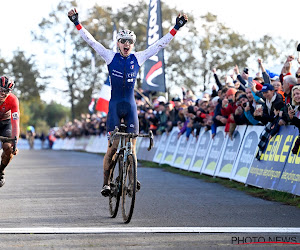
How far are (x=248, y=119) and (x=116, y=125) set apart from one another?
6.18 m

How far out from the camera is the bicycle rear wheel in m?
8.89

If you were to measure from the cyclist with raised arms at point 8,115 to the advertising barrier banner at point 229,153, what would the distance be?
563 cm

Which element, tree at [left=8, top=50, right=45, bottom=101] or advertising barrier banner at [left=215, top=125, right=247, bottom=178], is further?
tree at [left=8, top=50, right=45, bottom=101]

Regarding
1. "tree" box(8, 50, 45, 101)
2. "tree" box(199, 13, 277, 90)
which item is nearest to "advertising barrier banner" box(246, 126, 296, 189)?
"tree" box(199, 13, 277, 90)

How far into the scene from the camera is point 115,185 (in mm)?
9070

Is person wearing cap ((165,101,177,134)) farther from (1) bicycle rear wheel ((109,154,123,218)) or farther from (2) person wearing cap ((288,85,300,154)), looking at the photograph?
(1) bicycle rear wheel ((109,154,123,218))

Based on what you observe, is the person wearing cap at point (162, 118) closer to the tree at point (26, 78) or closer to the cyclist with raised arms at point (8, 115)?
the cyclist with raised arms at point (8, 115)

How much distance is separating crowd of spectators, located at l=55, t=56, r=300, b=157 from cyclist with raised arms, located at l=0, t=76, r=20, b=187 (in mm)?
4346

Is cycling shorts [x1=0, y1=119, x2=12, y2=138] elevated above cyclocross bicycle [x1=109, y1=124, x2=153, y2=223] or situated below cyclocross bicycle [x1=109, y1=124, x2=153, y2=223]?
above

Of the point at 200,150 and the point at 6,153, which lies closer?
the point at 6,153

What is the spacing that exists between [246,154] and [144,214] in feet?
18.8

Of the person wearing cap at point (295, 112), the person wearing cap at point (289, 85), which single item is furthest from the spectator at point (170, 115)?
the person wearing cap at point (295, 112)

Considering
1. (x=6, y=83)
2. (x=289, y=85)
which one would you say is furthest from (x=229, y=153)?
(x=6, y=83)

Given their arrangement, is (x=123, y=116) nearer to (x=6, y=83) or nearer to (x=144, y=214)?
(x=144, y=214)
